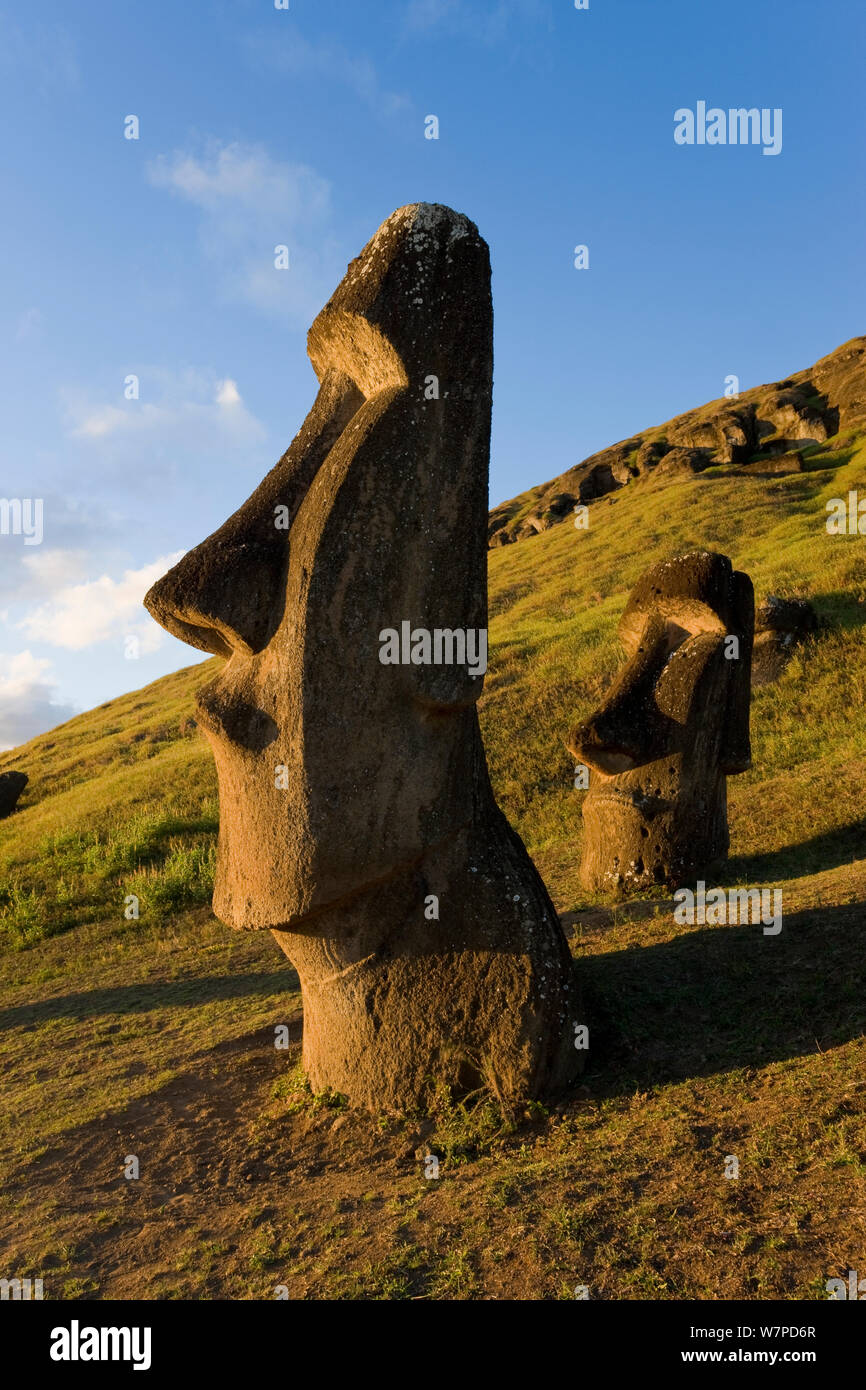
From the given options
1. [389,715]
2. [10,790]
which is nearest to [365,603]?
[389,715]

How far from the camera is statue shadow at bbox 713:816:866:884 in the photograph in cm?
1015

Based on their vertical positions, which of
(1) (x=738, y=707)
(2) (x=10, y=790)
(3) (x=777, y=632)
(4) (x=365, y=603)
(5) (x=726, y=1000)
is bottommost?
(5) (x=726, y=1000)

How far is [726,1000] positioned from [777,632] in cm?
1450

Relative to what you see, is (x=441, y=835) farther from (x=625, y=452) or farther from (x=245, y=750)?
(x=625, y=452)

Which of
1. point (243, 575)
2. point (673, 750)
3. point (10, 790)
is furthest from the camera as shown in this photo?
point (10, 790)

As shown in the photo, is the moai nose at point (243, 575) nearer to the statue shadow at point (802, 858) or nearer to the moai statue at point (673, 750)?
the moai statue at point (673, 750)

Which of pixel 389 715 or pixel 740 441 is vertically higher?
pixel 740 441

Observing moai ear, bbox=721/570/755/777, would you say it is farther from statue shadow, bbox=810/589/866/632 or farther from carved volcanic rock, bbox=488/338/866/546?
carved volcanic rock, bbox=488/338/866/546

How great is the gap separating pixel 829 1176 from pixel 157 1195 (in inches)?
134

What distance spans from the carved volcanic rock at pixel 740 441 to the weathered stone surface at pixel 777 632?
112 ft

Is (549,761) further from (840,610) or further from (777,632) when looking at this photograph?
(840,610)

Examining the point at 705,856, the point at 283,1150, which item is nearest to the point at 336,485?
the point at 283,1150

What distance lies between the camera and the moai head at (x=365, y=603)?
17.9ft

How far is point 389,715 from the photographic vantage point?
5559 mm
